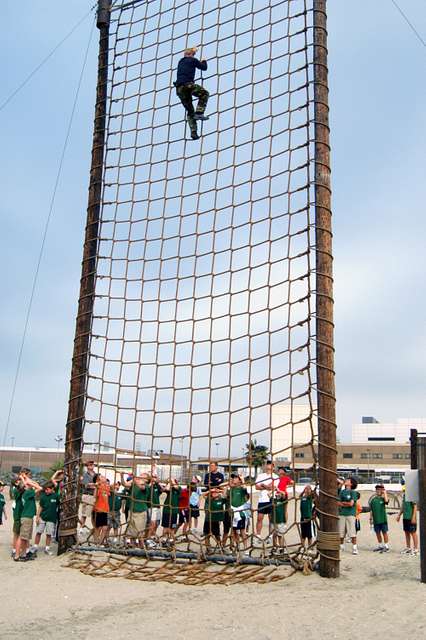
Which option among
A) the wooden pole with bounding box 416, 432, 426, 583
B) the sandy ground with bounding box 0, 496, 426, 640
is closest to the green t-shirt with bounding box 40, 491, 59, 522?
the sandy ground with bounding box 0, 496, 426, 640

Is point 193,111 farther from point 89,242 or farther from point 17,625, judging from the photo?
point 17,625

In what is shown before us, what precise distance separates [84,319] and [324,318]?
3.47 meters

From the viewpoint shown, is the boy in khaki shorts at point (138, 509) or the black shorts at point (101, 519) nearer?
the boy in khaki shorts at point (138, 509)

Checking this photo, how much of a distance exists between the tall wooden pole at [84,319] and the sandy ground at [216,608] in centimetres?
123

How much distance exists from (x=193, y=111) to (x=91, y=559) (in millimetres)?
5701

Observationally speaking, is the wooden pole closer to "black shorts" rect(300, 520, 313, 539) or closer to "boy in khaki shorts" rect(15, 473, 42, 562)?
"black shorts" rect(300, 520, 313, 539)

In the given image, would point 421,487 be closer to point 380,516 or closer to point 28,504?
point 380,516

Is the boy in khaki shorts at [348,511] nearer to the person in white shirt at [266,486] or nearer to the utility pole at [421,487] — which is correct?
the person in white shirt at [266,486]

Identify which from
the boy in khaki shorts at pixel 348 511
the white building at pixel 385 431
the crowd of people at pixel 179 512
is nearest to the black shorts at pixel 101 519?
the crowd of people at pixel 179 512

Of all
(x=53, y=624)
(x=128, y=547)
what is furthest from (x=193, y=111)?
(x=53, y=624)

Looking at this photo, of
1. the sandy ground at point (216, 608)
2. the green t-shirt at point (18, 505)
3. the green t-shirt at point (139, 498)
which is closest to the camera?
the sandy ground at point (216, 608)

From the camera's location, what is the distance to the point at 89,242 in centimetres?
893

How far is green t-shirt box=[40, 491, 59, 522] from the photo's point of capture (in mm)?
8828

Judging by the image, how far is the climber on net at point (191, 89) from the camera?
327 inches
